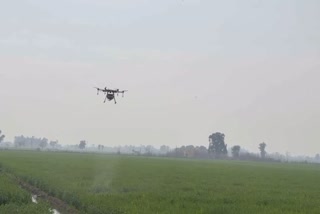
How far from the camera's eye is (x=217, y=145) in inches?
6526

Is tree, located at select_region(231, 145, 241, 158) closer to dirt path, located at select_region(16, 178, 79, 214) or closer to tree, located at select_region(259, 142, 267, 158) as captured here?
tree, located at select_region(259, 142, 267, 158)

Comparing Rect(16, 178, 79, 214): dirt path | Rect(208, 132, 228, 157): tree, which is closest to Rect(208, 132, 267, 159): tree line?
Rect(208, 132, 228, 157): tree

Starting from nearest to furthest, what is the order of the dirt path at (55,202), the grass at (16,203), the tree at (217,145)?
the grass at (16,203)
the dirt path at (55,202)
the tree at (217,145)

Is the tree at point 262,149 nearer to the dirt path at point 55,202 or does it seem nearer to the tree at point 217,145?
the tree at point 217,145

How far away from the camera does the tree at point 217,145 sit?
16325cm

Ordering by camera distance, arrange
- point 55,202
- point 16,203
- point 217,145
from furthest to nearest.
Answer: point 217,145, point 55,202, point 16,203

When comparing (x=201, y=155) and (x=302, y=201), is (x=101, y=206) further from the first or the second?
(x=201, y=155)

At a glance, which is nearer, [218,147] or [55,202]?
[55,202]

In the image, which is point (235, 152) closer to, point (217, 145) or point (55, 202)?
point (217, 145)

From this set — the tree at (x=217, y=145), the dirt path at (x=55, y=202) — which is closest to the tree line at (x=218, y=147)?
the tree at (x=217, y=145)

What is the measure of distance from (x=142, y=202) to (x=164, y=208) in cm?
200

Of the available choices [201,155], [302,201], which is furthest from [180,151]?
[302,201]

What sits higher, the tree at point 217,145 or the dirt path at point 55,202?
the tree at point 217,145

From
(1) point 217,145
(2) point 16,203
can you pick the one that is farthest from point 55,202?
(1) point 217,145
